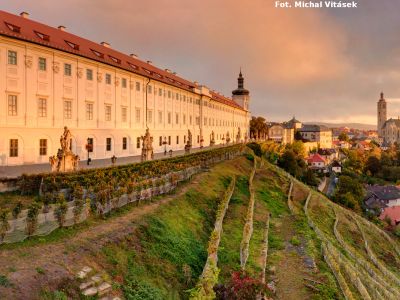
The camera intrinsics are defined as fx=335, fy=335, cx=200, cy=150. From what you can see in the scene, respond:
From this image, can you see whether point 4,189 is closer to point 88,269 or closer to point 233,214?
point 88,269

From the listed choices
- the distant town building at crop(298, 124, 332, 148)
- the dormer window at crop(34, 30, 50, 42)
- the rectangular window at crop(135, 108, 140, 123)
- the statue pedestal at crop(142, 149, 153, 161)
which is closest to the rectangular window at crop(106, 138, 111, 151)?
the statue pedestal at crop(142, 149, 153, 161)

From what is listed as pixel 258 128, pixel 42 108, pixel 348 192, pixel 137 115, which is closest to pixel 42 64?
pixel 42 108

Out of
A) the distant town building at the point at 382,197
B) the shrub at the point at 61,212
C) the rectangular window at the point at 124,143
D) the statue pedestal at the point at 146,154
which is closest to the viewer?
the shrub at the point at 61,212

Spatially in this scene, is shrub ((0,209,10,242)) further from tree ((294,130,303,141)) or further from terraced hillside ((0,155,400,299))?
tree ((294,130,303,141))

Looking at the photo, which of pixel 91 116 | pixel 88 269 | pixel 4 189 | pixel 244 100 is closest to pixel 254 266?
pixel 88 269

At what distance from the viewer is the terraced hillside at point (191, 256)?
9734 millimetres

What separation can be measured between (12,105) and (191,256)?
21176mm

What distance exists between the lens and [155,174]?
72.4ft

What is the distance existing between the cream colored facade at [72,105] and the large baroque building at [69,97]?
6 cm

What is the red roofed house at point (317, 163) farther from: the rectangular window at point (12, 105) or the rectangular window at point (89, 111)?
the rectangular window at point (12, 105)

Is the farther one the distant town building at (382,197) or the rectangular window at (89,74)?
the distant town building at (382,197)

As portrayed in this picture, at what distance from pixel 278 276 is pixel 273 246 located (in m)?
3.75

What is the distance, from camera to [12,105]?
1059 inches

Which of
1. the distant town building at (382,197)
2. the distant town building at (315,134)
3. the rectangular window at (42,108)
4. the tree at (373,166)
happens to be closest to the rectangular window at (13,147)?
the rectangular window at (42,108)
